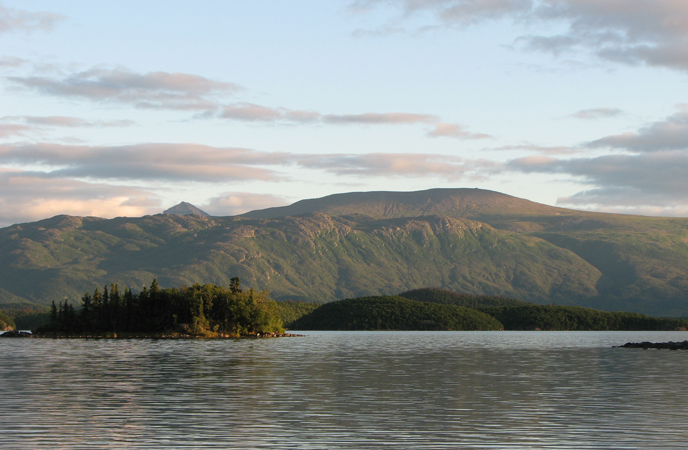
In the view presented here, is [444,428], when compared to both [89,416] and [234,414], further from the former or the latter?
[89,416]

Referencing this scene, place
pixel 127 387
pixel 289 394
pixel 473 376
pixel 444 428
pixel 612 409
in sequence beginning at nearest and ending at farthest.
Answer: pixel 444 428
pixel 612 409
pixel 289 394
pixel 127 387
pixel 473 376

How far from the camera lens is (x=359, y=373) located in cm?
9644

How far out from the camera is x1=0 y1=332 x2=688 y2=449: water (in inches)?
1777

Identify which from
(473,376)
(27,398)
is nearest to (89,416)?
(27,398)

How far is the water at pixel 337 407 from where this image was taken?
148ft

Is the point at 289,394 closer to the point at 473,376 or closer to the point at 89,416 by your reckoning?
the point at 89,416

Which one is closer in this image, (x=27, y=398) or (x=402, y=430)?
(x=402, y=430)

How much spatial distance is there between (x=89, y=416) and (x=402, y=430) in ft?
71.0

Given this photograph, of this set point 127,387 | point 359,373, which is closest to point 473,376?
point 359,373

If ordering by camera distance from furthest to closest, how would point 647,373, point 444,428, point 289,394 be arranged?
point 647,373, point 289,394, point 444,428

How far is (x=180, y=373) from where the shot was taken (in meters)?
94.2

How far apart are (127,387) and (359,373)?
1195 inches

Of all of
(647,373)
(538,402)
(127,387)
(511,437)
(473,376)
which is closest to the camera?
(511,437)

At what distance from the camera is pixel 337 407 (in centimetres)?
6022
